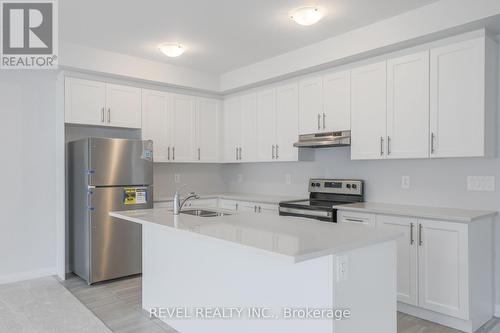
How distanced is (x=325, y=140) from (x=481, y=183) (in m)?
1.48

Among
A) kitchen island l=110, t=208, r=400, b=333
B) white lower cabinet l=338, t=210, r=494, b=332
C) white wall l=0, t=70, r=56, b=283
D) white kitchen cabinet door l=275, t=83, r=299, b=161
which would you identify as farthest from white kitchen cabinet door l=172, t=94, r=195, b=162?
white lower cabinet l=338, t=210, r=494, b=332

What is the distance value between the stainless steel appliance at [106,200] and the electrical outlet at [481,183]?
3341mm

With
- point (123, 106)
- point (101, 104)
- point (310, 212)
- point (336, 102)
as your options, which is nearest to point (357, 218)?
point (310, 212)

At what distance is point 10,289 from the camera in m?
3.80

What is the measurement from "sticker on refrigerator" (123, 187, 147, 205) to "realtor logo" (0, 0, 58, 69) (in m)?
1.57

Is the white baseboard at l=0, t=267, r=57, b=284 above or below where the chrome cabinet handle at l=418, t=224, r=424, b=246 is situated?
below

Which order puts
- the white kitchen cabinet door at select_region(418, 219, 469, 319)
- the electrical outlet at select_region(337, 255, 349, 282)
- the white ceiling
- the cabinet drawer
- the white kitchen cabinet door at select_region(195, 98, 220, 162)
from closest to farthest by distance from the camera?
the electrical outlet at select_region(337, 255, 349, 282), the white kitchen cabinet door at select_region(418, 219, 469, 319), the white ceiling, the cabinet drawer, the white kitchen cabinet door at select_region(195, 98, 220, 162)

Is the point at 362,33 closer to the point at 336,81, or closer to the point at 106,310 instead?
the point at 336,81

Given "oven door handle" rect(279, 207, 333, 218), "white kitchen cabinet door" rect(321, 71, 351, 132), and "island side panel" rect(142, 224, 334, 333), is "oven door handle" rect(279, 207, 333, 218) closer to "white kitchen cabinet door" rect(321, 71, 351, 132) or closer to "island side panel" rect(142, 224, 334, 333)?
"white kitchen cabinet door" rect(321, 71, 351, 132)

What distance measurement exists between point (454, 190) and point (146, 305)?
295cm

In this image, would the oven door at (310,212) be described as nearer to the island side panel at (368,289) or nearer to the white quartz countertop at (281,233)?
the white quartz countertop at (281,233)

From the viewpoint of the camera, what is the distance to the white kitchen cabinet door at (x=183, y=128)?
496 cm

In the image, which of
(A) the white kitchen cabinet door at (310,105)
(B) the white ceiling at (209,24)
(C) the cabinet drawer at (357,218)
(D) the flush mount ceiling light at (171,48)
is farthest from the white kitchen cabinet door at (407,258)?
(D) the flush mount ceiling light at (171,48)

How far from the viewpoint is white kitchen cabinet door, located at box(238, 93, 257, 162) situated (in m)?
5.00
